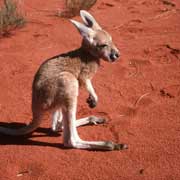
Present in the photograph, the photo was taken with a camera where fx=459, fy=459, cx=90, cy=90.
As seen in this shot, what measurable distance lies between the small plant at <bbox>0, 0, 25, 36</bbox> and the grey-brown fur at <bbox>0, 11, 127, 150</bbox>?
3.35 m

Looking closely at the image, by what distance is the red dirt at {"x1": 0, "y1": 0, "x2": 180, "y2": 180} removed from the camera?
15.4ft

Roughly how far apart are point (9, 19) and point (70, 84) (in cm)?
401

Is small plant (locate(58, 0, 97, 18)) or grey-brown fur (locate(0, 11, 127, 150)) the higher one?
grey-brown fur (locate(0, 11, 127, 150))

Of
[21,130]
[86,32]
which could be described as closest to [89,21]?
[86,32]

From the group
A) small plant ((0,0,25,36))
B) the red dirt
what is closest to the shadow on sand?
the red dirt

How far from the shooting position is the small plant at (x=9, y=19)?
8.14m

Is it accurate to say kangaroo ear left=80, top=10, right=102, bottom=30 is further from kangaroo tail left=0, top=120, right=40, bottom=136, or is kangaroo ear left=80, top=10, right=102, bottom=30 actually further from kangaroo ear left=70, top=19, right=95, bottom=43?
kangaroo tail left=0, top=120, right=40, bottom=136

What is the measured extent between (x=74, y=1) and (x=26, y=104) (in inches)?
143

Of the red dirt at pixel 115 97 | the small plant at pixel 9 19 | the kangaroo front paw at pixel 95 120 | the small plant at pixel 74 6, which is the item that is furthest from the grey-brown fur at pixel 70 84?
the small plant at pixel 74 6

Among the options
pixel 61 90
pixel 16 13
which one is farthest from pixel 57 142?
pixel 16 13

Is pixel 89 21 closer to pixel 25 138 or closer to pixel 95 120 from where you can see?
pixel 95 120

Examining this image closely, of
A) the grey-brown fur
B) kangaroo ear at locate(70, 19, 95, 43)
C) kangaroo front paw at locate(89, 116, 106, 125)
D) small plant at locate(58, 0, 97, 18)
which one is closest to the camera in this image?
the grey-brown fur

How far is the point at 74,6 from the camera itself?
884 cm

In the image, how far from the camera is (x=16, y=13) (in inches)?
327
